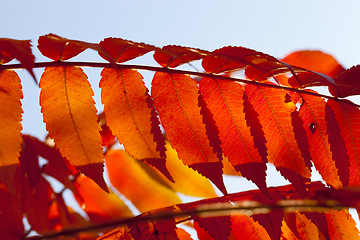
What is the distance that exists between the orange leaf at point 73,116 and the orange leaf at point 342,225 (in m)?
0.74

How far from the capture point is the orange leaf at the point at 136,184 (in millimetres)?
1471

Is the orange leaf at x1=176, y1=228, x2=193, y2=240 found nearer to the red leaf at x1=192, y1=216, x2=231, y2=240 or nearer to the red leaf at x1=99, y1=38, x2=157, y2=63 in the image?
the red leaf at x1=192, y1=216, x2=231, y2=240

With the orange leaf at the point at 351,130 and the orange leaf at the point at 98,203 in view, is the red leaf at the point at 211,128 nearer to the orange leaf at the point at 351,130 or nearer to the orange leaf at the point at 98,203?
the orange leaf at the point at 351,130

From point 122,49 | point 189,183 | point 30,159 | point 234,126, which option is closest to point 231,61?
point 234,126

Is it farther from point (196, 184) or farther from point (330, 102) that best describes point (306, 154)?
point (196, 184)

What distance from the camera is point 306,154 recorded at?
0.90m

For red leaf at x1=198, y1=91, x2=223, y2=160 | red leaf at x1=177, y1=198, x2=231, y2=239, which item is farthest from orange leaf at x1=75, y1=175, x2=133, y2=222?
red leaf at x1=198, y1=91, x2=223, y2=160

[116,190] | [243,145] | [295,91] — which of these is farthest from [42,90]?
[116,190]

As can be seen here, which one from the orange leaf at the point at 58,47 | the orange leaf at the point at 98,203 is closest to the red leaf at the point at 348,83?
the orange leaf at the point at 58,47

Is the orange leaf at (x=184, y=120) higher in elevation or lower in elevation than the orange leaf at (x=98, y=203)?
higher

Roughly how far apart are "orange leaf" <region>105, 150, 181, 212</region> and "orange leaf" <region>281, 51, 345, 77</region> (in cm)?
79

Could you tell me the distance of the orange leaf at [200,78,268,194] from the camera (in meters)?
0.90

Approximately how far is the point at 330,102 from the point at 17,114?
0.89 m

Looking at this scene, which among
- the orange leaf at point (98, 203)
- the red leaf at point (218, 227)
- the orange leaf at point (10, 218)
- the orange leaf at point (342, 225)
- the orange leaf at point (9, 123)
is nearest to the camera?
the orange leaf at point (9, 123)
